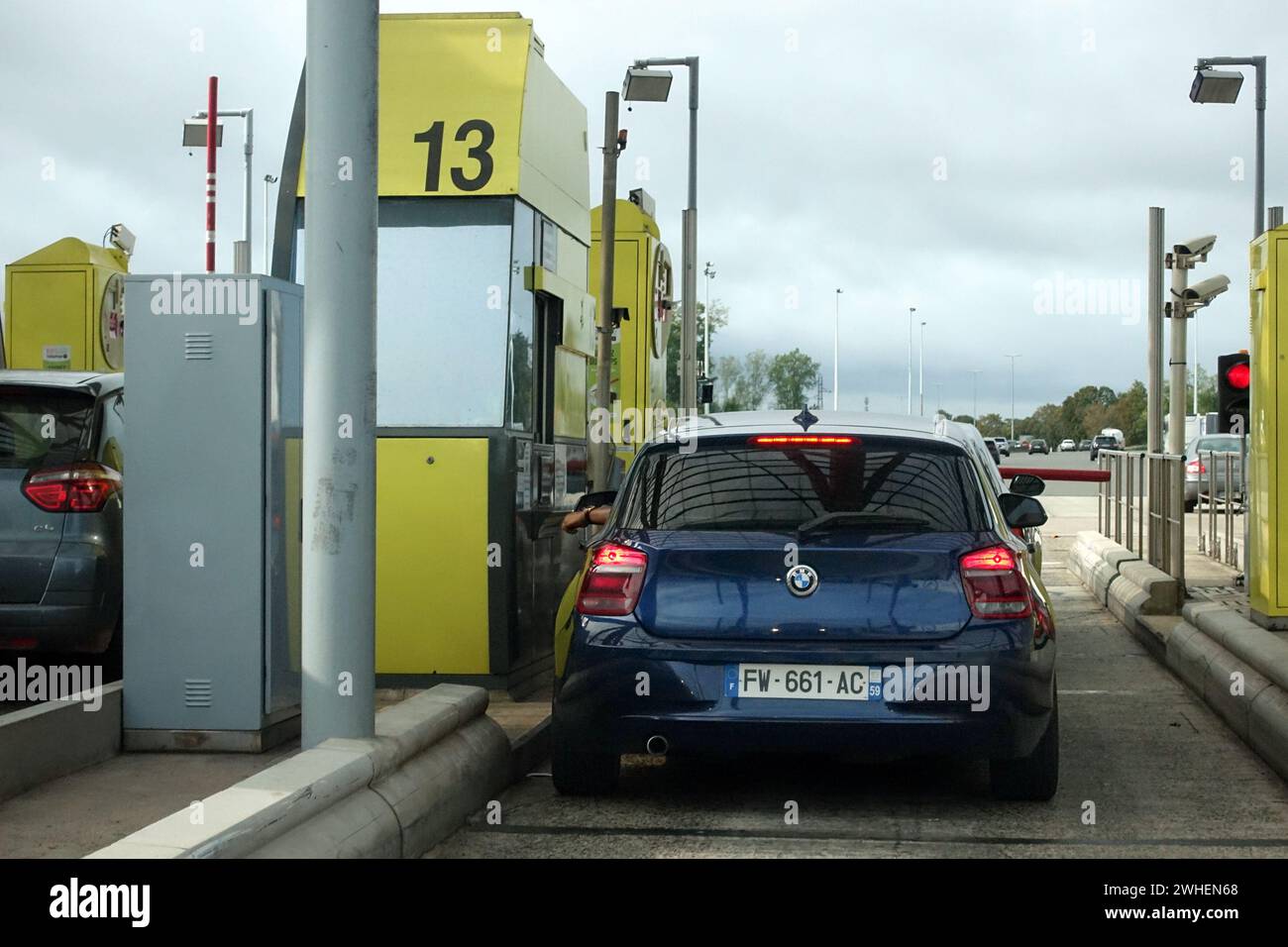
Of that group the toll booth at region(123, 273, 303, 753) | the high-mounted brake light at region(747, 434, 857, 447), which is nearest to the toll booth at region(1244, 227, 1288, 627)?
the high-mounted brake light at region(747, 434, 857, 447)

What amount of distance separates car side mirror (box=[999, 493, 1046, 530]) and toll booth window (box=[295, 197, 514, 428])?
2838 millimetres

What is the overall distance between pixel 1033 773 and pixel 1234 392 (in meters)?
8.22

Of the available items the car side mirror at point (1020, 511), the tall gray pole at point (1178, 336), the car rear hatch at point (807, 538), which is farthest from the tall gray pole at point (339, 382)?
the tall gray pole at point (1178, 336)

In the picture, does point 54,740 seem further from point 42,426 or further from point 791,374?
point 791,374

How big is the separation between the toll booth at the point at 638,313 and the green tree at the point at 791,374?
1888 inches

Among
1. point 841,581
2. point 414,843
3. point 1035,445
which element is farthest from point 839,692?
point 1035,445

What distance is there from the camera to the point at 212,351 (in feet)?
22.9

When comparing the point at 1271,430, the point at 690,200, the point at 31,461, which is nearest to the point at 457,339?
the point at 31,461

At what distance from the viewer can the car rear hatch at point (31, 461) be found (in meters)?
8.38

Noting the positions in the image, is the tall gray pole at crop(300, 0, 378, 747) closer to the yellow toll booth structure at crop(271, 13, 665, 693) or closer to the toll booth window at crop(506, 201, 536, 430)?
the yellow toll booth structure at crop(271, 13, 665, 693)

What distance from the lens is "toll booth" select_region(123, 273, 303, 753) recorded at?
22.8 feet

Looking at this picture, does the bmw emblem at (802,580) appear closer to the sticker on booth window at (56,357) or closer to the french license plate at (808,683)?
the french license plate at (808,683)
